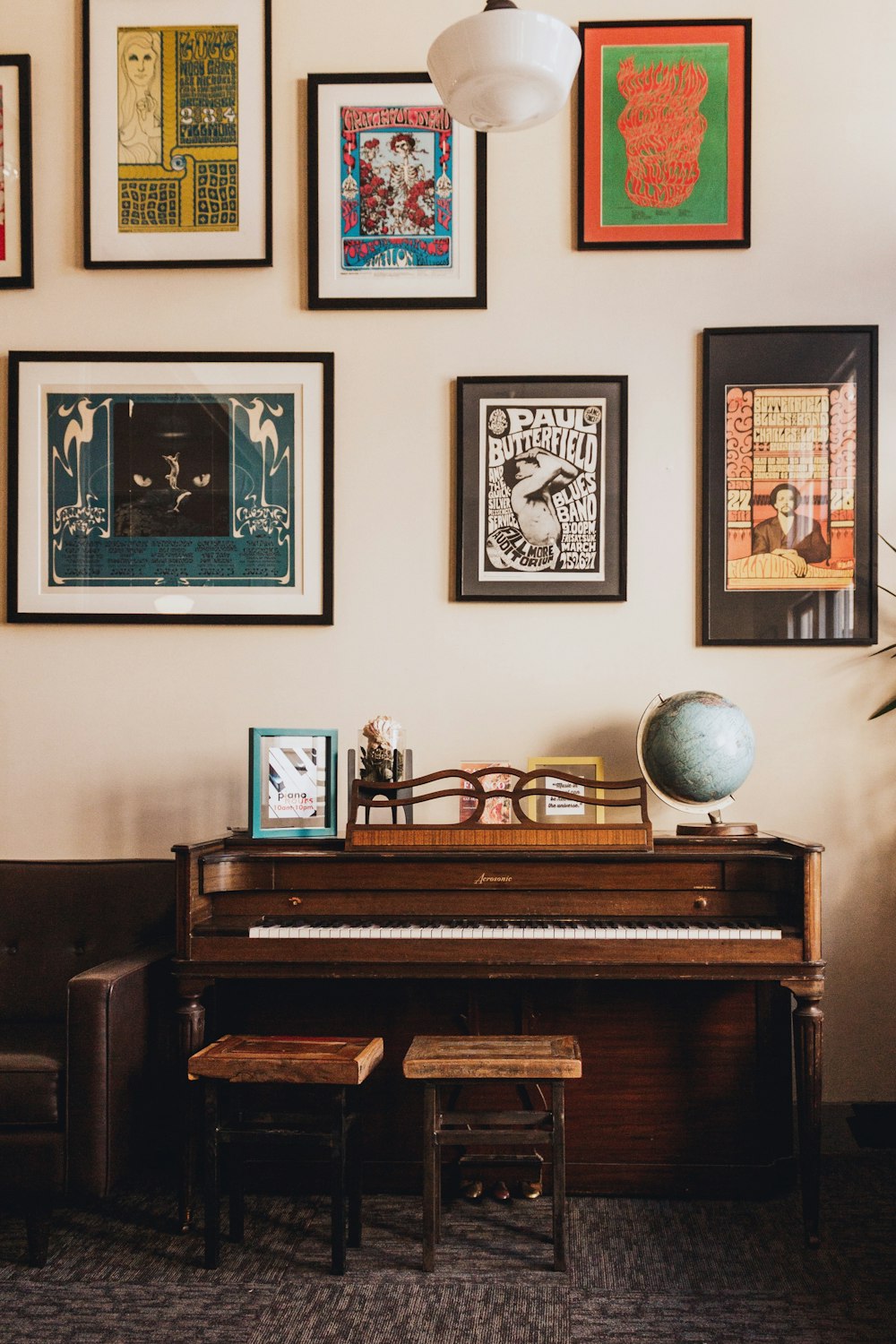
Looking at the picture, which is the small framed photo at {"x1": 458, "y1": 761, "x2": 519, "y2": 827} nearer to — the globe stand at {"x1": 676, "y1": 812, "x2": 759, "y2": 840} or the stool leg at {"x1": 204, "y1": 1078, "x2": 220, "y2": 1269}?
the globe stand at {"x1": 676, "y1": 812, "x2": 759, "y2": 840}

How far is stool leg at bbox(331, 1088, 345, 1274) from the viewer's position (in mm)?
2504

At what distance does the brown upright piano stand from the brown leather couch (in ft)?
0.60

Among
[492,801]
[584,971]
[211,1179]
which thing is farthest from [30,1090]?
[492,801]

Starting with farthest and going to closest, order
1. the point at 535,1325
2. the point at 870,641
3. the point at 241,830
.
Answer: the point at 870,641, the point at 241,830, the point at 535,1325

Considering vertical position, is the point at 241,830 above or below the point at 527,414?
below

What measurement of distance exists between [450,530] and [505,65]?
155 cm

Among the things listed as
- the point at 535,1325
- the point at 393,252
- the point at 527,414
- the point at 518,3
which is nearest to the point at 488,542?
the point at 527,414

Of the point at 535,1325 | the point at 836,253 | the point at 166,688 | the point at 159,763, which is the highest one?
the point at 836,253

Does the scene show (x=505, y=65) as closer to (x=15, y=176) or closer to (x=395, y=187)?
(x=395, y=187)

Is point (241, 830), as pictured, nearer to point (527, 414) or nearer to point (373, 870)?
point (373, 870)

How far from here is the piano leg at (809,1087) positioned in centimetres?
270

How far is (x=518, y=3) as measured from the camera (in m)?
3.49

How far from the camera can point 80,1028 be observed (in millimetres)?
2623

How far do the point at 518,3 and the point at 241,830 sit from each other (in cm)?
292
